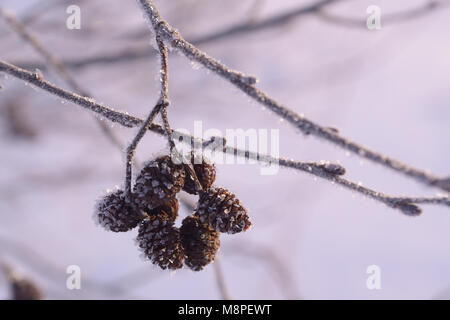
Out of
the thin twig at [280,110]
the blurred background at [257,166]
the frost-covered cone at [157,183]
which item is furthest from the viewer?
the blurred background at [257,166]

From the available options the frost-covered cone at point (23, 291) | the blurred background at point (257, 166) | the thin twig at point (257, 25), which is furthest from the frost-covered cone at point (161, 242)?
the blurred background at point (257, 166)

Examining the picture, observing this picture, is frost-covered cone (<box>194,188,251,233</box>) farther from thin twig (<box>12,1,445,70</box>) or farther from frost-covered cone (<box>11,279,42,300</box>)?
thin twig (<box>12,1,445,70</box>)

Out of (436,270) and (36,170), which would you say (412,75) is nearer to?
(436,270)

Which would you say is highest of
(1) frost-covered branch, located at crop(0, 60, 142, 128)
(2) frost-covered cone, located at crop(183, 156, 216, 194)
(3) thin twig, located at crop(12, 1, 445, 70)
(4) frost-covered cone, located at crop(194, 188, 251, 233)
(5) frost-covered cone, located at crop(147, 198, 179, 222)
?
(3) thin twig, located at crop(12, 1, 445, 70)

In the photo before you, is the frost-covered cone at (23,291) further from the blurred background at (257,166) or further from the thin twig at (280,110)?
the blurred background at (257,166)

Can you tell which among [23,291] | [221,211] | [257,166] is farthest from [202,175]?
[257,166]

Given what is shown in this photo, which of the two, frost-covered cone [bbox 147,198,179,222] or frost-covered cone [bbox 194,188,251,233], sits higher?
frost-covered cone [bbox 147,198,179,222]

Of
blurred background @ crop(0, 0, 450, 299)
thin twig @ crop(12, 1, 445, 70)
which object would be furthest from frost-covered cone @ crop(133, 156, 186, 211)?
blurred background @ crop(0, 0, 450, 299)
